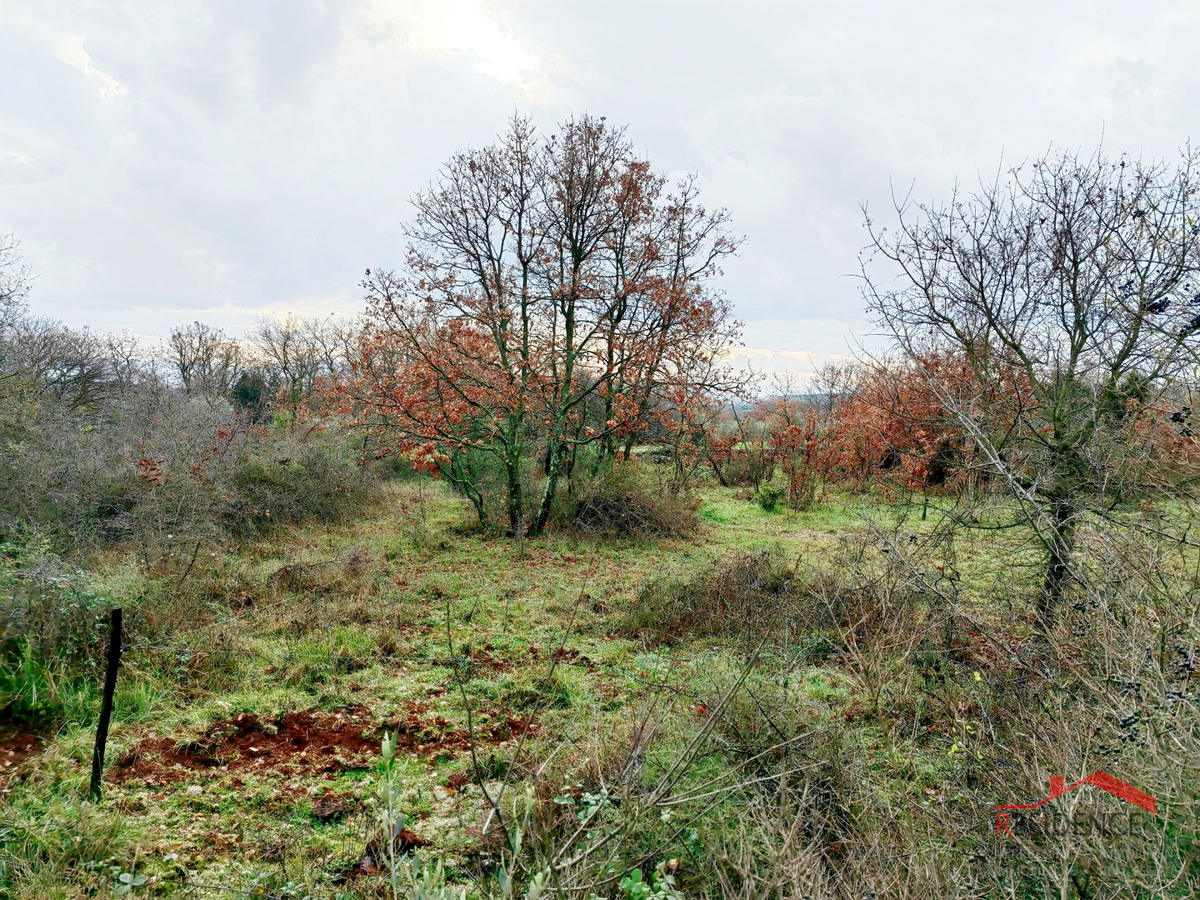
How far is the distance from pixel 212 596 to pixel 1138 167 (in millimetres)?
10141

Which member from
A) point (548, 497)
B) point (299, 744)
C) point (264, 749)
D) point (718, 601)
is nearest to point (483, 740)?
point (299, 744)

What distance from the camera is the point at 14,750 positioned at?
12.1ft

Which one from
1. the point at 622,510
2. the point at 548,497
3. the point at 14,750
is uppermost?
the point at 548,497

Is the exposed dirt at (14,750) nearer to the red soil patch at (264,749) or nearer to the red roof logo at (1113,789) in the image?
the red soil patch at (264,749)

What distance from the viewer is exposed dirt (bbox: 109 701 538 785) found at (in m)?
3.79


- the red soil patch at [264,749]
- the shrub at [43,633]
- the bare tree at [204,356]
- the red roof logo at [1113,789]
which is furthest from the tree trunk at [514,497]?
the bare tree at [204,356]

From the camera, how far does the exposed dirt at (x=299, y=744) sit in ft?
12.4

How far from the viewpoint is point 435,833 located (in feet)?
10.8

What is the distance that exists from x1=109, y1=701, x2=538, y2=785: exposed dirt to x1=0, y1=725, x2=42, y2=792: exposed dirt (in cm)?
47

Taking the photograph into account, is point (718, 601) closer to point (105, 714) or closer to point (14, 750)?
point (105, 714)

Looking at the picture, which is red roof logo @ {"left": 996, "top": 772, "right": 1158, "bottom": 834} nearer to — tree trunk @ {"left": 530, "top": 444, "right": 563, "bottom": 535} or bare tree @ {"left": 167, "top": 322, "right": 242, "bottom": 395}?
tree trunk @ {"left": 530, "top": 444, "right": 563, "bottom": 535}

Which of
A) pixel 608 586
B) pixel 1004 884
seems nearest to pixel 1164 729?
pixel 1004 884

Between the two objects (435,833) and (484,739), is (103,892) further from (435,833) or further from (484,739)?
(484,739)

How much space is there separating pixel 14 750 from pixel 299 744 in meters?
1.62
